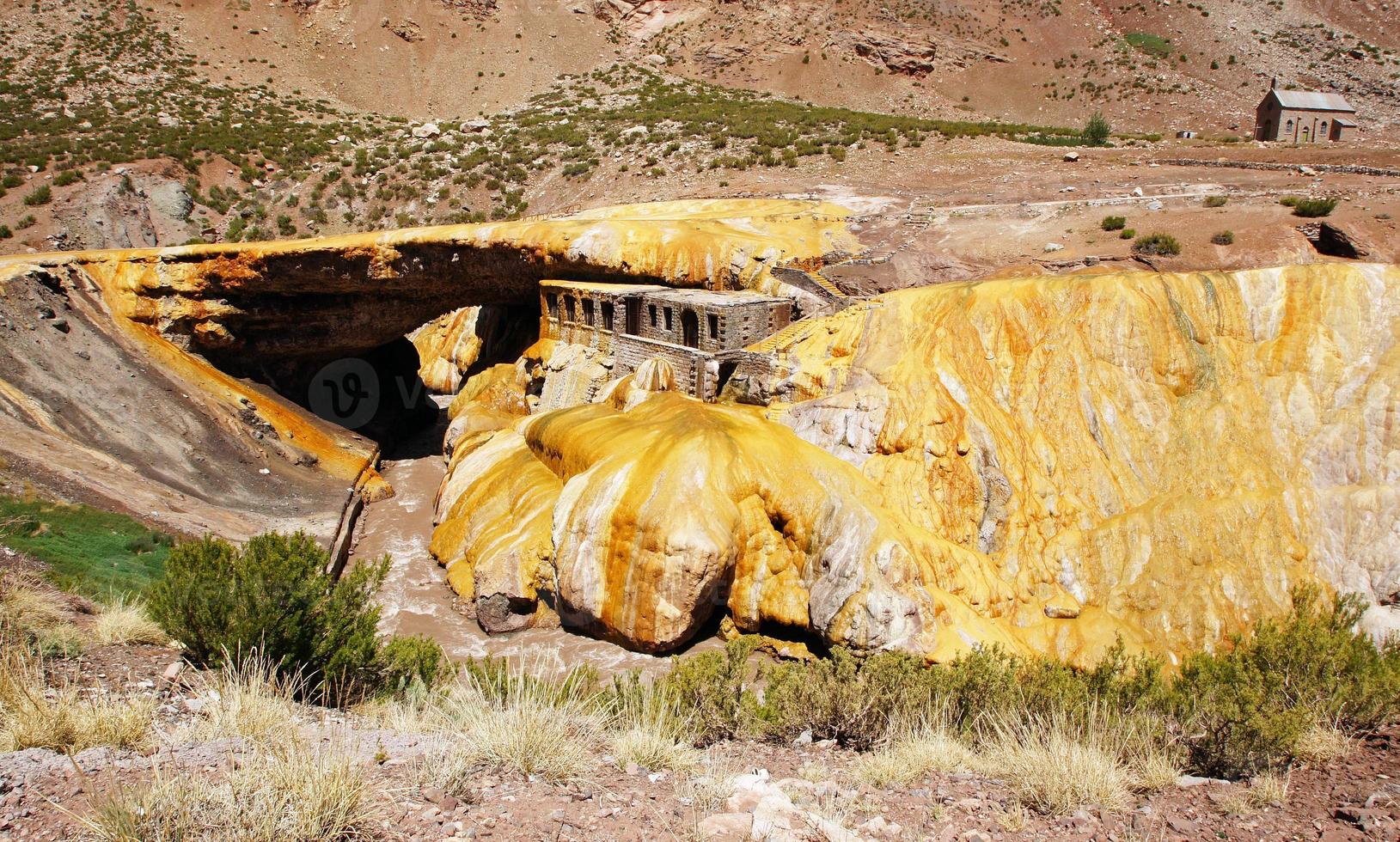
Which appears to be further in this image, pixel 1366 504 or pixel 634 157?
pixel 634 157

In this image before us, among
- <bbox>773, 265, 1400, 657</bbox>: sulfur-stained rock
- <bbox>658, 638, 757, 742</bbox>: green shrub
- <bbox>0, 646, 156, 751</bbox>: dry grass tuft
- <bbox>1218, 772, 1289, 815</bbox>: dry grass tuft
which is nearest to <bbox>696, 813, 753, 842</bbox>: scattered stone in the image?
<bbox>658, 638, 757, 742</bbox>: green shrub

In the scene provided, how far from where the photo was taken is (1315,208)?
72.4 feet

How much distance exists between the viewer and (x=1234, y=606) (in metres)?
15.4

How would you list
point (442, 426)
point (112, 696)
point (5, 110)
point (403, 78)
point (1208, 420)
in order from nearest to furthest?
point (112, 696)
point (1208, 420)
point (442, 426)
point (5, 110)
point (403, 78)

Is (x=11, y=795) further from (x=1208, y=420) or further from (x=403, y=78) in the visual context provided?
(x=403, y=78)

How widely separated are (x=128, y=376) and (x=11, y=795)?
71.9 ft

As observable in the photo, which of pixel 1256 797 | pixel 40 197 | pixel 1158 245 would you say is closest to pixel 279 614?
pixel 1256 797

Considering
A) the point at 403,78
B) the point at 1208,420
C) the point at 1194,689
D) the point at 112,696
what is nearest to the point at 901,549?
the point at 1194,689

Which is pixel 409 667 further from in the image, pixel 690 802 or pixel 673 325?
pixel 673 325

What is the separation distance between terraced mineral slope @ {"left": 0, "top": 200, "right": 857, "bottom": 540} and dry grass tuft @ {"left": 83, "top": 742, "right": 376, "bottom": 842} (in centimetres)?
1576

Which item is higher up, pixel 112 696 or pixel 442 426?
pixel 112 696
